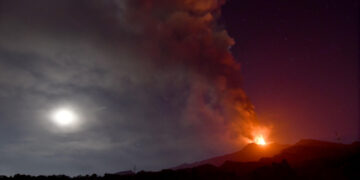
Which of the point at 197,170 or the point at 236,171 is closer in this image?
the point at 197,170

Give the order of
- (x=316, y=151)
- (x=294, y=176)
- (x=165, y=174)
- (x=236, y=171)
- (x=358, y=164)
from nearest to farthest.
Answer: (x=358, y=164) → (x=294, y=176) → (x=165, y=174) → (x=236, y=171) → (x=316, y=151)

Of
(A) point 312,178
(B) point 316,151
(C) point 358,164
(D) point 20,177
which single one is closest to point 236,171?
(A) point 312,178

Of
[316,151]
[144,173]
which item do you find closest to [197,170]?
[144,173]

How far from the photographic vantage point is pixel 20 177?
87875mm

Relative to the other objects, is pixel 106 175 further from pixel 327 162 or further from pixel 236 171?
pixel 327 162

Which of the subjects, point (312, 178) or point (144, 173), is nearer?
point (312, 178)

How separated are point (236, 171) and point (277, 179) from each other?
18.5 metres

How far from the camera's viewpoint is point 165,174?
84.4 m

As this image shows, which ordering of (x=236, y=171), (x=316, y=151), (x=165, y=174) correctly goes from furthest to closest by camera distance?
(x=316, y=151), (x=236, y=171), (x=165, y=174)

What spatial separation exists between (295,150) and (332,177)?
184 ft

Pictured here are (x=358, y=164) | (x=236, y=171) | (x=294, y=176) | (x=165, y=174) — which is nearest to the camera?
(x=358, y=164)

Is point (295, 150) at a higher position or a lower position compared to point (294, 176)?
higher

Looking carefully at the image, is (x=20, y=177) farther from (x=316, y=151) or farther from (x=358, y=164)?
(x=316, y=151)

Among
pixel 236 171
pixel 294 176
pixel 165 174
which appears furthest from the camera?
pixel 236 171
